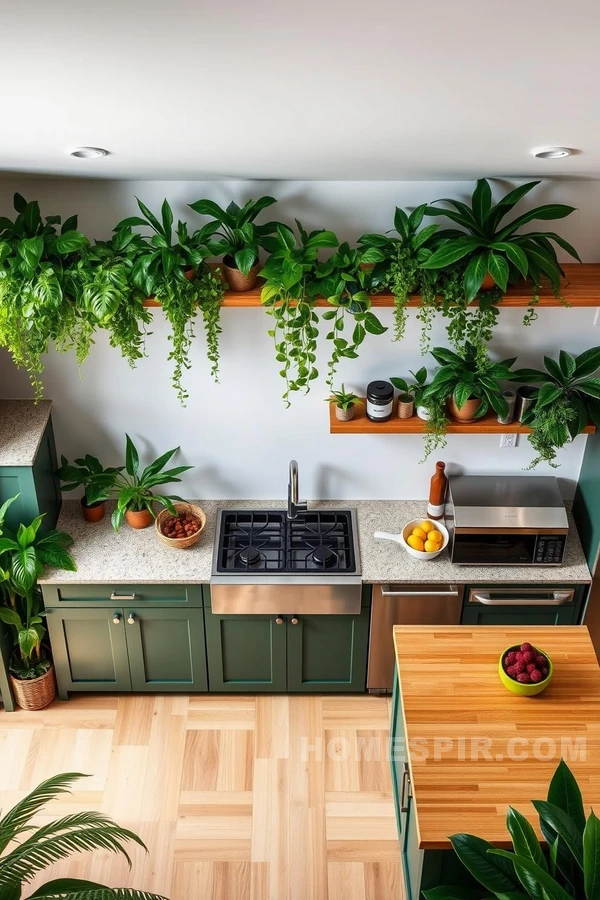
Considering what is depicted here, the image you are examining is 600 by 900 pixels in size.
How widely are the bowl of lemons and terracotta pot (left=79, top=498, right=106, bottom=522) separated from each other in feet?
5.06

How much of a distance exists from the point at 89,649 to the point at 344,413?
1.76 m

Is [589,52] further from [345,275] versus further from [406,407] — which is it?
[406,407]

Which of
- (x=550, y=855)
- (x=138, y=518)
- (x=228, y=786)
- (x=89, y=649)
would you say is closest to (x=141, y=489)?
(x=138, y=518)

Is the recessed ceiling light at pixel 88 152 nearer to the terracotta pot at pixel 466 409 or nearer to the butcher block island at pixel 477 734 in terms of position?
the terracotta pot at pixel 466 409

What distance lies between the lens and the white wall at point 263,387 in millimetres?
3695

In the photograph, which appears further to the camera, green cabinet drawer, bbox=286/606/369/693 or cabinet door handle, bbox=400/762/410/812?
green cabinet drawer, bbox=286/606/369/693

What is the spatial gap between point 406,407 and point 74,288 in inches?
62.2

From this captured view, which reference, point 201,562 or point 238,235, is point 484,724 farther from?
point 238,235

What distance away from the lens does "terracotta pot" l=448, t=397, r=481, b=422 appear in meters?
3.88

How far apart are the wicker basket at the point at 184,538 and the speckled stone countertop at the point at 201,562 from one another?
4cm

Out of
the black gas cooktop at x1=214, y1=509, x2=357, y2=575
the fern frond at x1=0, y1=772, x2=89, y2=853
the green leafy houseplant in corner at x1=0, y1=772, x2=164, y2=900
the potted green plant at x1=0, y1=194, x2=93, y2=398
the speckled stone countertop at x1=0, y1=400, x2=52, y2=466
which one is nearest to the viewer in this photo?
the green leafy houseplant in corner at x1=0, y1=772, x2=164, y2=900

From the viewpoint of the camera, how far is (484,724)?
10.4ft

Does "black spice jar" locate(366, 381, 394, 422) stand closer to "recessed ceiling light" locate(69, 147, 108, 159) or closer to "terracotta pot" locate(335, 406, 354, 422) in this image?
"terracotta pot" locate(335, 406, 354, 422)

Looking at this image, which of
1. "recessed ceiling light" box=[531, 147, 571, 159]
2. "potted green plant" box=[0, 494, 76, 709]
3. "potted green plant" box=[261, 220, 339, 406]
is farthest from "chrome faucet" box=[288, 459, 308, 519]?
"recessed ceiling light" box=[531, 147, 571, 159]
